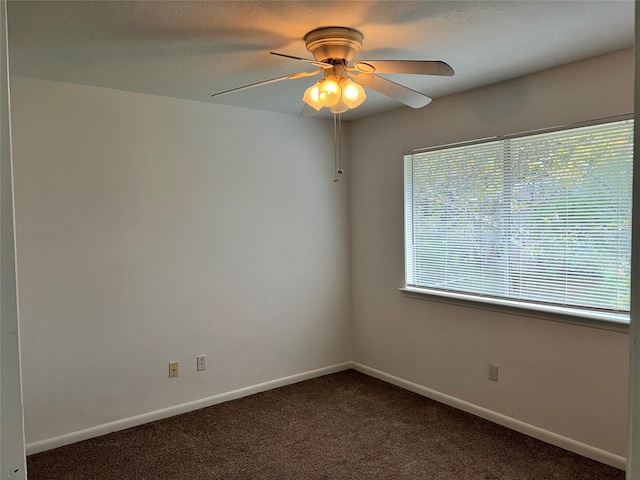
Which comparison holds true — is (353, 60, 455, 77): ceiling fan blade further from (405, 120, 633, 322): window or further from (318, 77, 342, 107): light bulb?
(405, 120, 633, 322): window

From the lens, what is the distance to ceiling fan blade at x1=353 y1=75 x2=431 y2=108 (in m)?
2.25

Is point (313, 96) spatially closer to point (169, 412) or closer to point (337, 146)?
point (337, 146)

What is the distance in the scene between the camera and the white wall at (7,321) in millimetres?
502

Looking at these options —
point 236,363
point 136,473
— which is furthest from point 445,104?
point 136,473

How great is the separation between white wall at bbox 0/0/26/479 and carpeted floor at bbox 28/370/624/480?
2.35m

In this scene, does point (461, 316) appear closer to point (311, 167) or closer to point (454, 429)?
point (454, 429)

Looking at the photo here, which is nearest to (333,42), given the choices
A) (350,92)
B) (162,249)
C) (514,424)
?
(350,92)

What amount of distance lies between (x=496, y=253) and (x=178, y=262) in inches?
88.5

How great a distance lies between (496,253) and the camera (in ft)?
10.6

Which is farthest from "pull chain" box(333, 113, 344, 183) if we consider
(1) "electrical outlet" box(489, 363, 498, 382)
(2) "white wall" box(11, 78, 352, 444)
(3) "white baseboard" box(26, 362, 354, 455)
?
(1) "electrical outlet" box(489, 363, 498, 382)

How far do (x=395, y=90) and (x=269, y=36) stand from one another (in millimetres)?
660

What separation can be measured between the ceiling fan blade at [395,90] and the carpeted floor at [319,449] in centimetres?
203

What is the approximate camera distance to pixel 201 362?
3.55m

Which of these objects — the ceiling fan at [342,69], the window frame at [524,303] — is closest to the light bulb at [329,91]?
the ceiling fan at [342,69]
